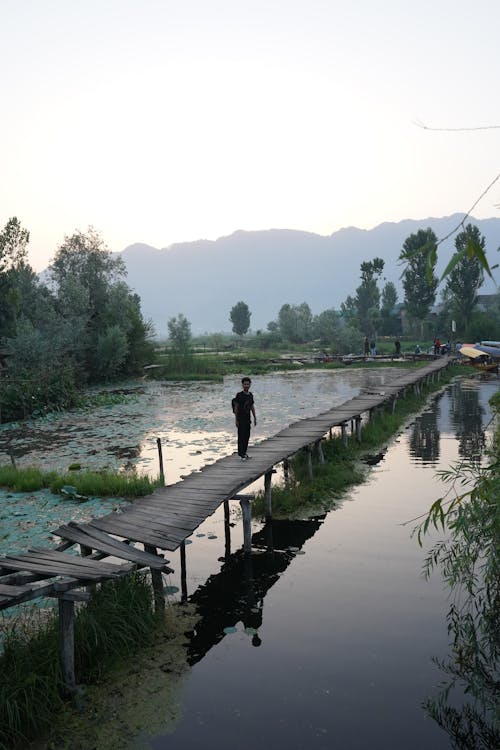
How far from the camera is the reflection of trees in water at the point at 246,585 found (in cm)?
741

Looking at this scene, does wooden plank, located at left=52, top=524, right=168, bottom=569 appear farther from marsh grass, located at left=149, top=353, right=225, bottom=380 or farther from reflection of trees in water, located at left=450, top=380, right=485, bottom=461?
marsh grass, located at left=149, top=353, right=225, bottom=380

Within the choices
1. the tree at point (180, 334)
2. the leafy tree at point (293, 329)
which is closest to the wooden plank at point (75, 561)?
the tree at point (180, 334)

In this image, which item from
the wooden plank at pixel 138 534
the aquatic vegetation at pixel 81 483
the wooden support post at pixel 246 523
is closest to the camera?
the wooden plank at pixel 138 534

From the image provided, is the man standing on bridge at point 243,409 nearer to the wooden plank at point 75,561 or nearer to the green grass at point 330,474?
the green grass at point 330,474

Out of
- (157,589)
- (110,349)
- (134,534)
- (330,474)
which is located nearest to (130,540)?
(134,534)

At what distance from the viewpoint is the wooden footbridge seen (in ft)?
19.3

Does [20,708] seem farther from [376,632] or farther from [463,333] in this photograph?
[463,333]

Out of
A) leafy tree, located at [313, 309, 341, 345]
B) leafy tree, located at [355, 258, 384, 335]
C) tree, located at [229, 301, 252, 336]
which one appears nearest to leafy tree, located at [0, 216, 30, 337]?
leafy tree, located at [313, 309, 341, 345]

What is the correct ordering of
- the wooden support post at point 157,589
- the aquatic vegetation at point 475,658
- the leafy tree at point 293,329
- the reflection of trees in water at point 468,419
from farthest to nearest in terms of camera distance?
the leafy tree at point 293,329 < the reflection of trees in water at point 468,419 < the wooden support post at point 157,589 < the aquatic vegetation at point 475,658

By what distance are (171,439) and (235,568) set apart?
10.7m

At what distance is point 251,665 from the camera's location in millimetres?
6691

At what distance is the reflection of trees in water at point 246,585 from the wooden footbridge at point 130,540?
471 millimetres

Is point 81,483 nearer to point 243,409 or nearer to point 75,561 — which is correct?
point 243,409

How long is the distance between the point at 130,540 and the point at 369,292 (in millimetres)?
80350
